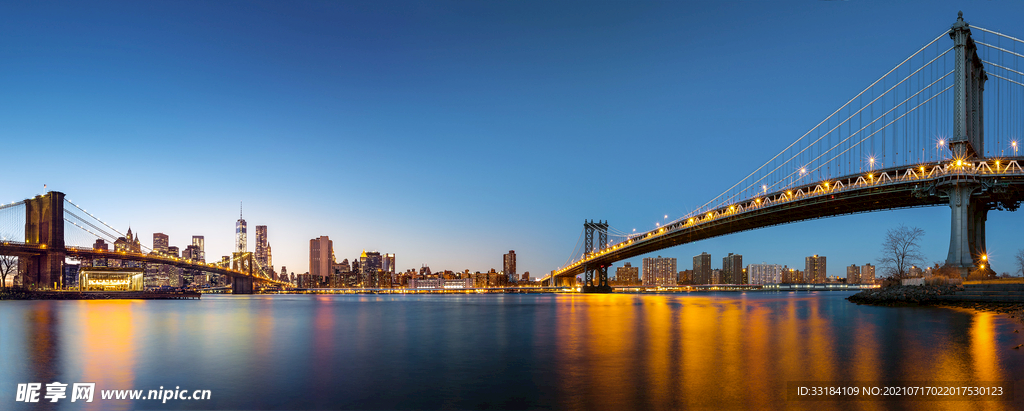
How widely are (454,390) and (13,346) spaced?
19.6 m

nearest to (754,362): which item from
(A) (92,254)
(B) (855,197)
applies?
(B) (855,197)

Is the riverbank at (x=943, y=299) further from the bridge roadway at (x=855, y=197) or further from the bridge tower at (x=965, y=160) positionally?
the bridge roadway at (x=855, y=197)

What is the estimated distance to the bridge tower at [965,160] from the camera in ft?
124

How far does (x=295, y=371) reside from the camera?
15438 mm

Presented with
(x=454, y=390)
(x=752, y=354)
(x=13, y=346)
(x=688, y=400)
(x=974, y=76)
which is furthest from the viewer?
(x=974, y=76)

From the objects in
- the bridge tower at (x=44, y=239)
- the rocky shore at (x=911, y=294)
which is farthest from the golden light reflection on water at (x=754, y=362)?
the bridge tower at (x=44, y=239)

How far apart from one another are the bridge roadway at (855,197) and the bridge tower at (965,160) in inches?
22.6

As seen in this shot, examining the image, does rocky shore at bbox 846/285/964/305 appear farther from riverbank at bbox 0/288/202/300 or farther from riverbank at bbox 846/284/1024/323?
riverbank at bbox 0/288/202/300

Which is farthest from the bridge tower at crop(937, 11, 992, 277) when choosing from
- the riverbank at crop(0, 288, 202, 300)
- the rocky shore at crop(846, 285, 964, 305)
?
the riverbank at crop(0, 288, 202, 300)

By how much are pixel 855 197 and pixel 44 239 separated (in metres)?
97.4

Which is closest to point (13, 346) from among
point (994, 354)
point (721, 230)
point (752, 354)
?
point (752, 354)

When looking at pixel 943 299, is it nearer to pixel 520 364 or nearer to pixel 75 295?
pixel 520 364

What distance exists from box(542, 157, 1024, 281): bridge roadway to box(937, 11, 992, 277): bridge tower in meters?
0.57

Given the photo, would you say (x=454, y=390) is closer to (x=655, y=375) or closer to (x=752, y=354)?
(x=655, y=375)
